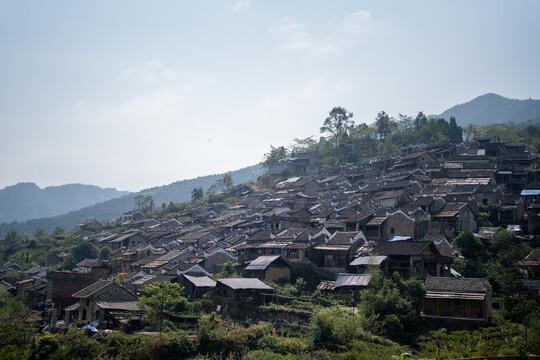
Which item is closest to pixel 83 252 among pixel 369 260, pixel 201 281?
pixel 201 281

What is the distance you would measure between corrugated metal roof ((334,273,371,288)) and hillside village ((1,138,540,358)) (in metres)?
0.09

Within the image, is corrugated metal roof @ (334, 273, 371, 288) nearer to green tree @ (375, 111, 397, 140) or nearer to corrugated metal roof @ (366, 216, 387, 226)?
corrugated metal roof @ (366, 216, 387, 226)

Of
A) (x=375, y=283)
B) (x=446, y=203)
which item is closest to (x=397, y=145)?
(x=446, y=203)

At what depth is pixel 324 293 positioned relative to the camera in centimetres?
3328

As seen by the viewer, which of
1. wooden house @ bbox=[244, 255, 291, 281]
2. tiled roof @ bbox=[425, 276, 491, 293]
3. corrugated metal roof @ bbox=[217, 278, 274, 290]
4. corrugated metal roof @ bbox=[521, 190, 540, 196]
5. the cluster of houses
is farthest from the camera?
corrugated metal roof @ bbox=[521, 190, 540, 196]

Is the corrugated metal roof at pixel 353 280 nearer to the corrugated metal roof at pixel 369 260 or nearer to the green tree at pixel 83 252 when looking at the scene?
the corrugated metal roof at pixel 369 260

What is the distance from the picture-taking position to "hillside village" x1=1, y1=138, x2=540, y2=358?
31969mm

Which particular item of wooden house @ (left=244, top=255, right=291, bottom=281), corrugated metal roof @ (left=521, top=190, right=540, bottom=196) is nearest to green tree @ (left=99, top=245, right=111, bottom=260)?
wooden house @ (left=244, top=255, right=291, bottom=281)

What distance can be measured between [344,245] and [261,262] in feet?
22.5

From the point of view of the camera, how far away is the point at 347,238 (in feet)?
124

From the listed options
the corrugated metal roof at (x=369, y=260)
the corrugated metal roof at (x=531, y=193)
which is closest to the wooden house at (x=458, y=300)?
the corrugated metal roof at (x=369, y=260)

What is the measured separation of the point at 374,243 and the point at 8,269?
50282 millimetres

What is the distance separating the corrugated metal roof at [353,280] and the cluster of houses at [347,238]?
0.09m

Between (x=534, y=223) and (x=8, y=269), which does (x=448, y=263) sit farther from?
(x=8, y=269)
